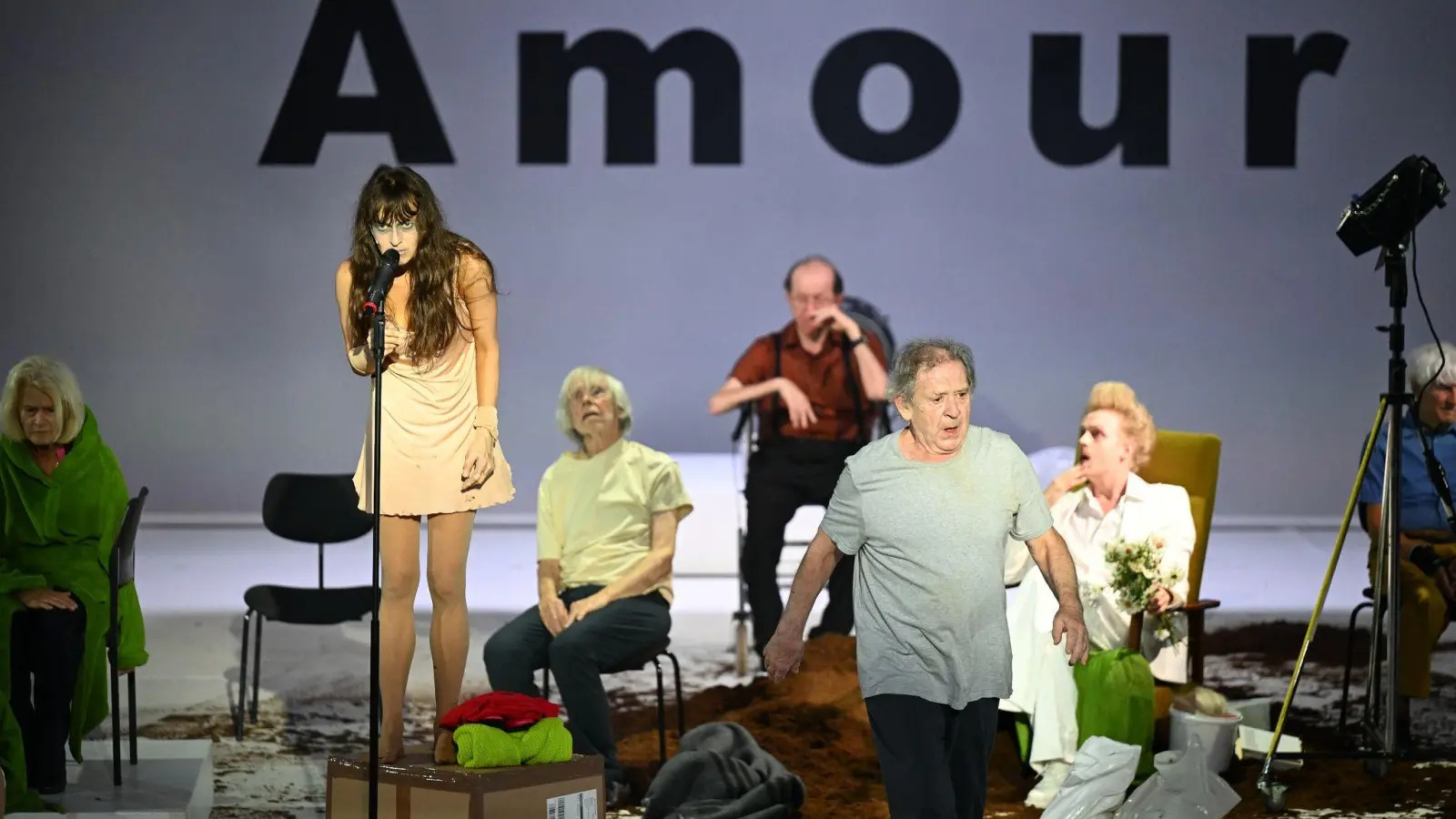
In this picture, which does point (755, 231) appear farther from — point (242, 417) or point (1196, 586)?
point (1196, 586)

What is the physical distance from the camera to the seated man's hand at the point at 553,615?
487 centimetres

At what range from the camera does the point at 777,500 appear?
6238 mm

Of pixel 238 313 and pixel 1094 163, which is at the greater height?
pixel 1094 163

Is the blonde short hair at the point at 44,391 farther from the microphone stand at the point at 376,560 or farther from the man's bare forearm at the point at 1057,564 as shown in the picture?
the man's bare forearm at the point at 1057,564

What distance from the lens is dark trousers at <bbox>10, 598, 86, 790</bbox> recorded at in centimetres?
439

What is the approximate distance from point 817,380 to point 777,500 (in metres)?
0.48

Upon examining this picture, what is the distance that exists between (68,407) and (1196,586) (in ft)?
11.0

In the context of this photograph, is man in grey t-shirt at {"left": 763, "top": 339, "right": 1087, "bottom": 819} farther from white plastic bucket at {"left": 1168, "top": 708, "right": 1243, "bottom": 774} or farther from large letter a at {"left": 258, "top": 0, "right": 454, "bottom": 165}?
large letter a at {"left": 258, "top": 0, "right": 454, "bottom": 165}

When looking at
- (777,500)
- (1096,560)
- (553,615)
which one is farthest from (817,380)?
(553,615)

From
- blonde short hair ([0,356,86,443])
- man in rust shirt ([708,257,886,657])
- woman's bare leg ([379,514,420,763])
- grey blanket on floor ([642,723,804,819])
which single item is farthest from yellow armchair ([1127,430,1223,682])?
Answer: blonde short hair ([0,356,86,443])

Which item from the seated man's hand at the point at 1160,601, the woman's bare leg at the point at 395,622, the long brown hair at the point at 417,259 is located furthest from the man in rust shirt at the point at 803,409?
the long brown hair at the point at 417,259

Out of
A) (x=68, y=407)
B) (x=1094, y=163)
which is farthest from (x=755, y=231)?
(x=68, y=407)

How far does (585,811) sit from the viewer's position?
3.67 metres

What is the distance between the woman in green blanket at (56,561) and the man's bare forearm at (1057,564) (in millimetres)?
2574
